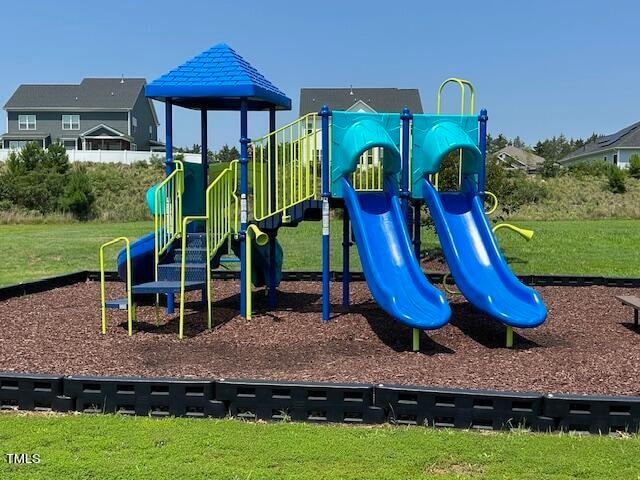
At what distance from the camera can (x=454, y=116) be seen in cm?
899

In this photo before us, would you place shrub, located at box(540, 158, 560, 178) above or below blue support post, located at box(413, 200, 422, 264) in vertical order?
above

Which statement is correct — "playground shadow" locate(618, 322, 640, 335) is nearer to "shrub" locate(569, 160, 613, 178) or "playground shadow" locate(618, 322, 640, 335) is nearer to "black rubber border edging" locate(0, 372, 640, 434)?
"black rubber border edging" locate(0, 372, 640, 434)

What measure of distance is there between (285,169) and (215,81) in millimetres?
1548

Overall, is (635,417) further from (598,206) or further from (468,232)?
(598,206)

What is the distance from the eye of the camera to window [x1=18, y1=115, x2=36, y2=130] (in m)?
58.6

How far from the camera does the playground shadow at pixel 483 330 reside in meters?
7.43

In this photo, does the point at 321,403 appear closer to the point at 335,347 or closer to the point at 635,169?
the point at 335,347

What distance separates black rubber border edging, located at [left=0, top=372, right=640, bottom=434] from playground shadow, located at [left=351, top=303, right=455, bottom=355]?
218cm

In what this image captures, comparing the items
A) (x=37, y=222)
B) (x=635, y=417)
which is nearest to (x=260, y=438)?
(x=635, y=417)

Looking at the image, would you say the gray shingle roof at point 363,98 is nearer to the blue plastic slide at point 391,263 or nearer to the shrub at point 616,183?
the shrub at point 616,183

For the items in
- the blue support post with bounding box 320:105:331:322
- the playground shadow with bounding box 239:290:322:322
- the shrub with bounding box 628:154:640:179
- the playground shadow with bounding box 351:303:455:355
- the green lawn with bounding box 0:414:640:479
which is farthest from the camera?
the shrub with bounding box 628:154:640:179

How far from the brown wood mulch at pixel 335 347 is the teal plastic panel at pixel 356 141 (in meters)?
1.98

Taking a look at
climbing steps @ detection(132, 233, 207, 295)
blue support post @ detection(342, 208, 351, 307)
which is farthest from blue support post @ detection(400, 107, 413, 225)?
climbing steps @ detection(132, 233, 207, 295)

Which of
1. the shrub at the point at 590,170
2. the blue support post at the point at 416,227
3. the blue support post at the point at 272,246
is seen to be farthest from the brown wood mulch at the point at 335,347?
the shrub at the point at 590,170
